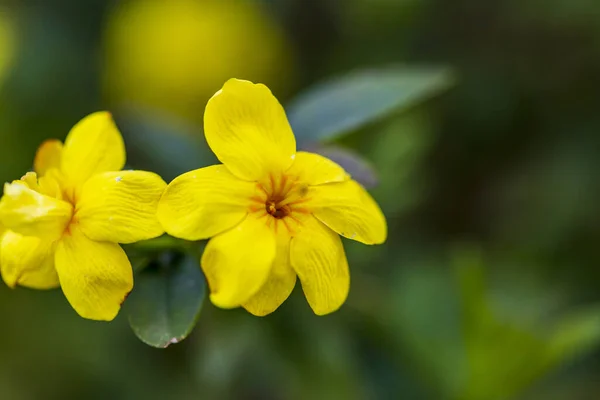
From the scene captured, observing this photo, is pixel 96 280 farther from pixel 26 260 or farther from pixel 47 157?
pixel 47 157

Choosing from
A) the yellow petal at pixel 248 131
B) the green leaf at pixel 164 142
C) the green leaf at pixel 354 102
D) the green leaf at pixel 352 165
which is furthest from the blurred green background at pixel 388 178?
the yellow petal at pixel 248 131

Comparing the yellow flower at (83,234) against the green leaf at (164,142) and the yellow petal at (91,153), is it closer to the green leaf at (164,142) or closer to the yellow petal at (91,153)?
the yellow petal at (91,153)

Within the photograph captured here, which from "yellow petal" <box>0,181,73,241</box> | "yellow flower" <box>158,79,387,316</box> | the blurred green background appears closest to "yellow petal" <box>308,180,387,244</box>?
"yellow flower" <box>158,79,387,316</box>

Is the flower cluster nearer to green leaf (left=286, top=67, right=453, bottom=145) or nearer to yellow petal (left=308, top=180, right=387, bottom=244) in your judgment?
yellow petal (left=308, top=180, right=387, bottom=244)

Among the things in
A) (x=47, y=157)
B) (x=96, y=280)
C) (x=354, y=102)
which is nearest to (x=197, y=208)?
(x=96, y=280)

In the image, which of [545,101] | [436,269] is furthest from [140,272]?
[545,101]

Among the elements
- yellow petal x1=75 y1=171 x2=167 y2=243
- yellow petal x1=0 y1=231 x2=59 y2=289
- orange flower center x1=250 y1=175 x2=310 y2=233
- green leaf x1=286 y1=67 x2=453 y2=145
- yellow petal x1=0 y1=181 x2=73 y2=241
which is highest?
green leaf x1=286 y1=67 x2=453 y2=145
